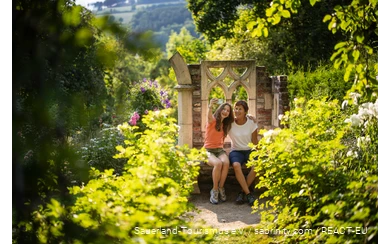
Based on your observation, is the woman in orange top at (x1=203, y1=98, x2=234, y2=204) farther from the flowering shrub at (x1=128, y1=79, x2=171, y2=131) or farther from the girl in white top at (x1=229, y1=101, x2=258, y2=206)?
the flowering shrub at (x1=128, y1=79, x2=171, y2=131)

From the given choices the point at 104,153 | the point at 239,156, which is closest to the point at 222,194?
the point at 239,156

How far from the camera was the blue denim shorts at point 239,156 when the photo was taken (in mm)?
5973

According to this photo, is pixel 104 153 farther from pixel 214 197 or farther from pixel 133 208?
pixel 133 208

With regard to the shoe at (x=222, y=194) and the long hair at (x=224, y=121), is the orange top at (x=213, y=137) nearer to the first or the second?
the long hair at (x=224, y=121)

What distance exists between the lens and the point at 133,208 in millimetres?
2395

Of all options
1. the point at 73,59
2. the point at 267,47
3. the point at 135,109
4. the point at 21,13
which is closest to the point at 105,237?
the point at 73,59

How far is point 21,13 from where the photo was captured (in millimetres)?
1244

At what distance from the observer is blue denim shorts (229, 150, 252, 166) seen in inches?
235

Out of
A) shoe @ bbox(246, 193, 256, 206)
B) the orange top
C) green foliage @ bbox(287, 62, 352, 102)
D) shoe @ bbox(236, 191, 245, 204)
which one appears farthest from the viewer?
green foliage @ bbox(287, 62, 352, 102)

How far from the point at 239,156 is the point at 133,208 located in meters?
3.71

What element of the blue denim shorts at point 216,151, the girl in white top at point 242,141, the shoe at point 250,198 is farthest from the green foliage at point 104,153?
the shoe at point 250,198

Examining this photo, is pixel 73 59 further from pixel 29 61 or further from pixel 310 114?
pixel 310 114

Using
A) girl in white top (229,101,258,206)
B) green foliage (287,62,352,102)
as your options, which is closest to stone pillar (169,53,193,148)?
girl in white top (229,101,258,206)

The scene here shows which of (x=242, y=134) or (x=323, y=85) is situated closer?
(x=242, y=134)
